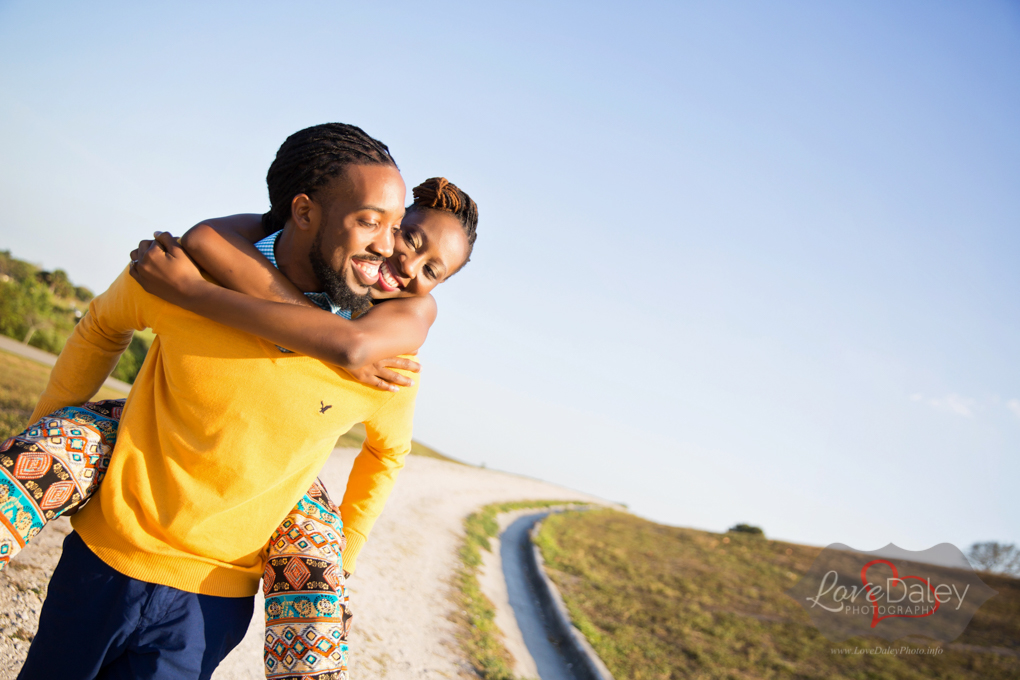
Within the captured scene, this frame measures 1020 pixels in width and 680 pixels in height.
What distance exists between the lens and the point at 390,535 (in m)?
8.78

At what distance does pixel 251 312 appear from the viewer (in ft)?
5.73

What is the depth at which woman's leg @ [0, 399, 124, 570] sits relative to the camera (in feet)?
5.39

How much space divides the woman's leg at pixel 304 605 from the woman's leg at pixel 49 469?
561 millimetres

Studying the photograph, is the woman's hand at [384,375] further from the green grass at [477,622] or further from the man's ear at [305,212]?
the green grass at [477,622]

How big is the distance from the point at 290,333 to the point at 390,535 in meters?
7.57

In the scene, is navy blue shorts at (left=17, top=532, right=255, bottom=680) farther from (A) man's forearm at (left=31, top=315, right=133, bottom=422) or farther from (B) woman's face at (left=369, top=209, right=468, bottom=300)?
(B) woman's face at (left=369, top=209, right=468, bottom=300)

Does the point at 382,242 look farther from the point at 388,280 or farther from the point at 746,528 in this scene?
the point at 746,528

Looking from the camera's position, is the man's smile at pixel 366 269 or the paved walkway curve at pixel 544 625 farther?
the paved walkway curve at pixel 544 625

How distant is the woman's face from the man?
1.32 feet

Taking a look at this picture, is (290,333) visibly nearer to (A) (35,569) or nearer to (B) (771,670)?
(A) (35,569)

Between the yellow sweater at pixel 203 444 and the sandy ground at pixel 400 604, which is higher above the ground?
the yellow sweater at pixel 203 444

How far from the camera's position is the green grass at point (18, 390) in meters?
5.67

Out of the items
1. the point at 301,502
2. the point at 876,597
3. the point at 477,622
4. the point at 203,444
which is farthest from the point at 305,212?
the point at 876,597

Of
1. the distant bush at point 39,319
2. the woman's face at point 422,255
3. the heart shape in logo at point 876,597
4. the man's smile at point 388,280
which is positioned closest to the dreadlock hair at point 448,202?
the woman's face at point 422,255
